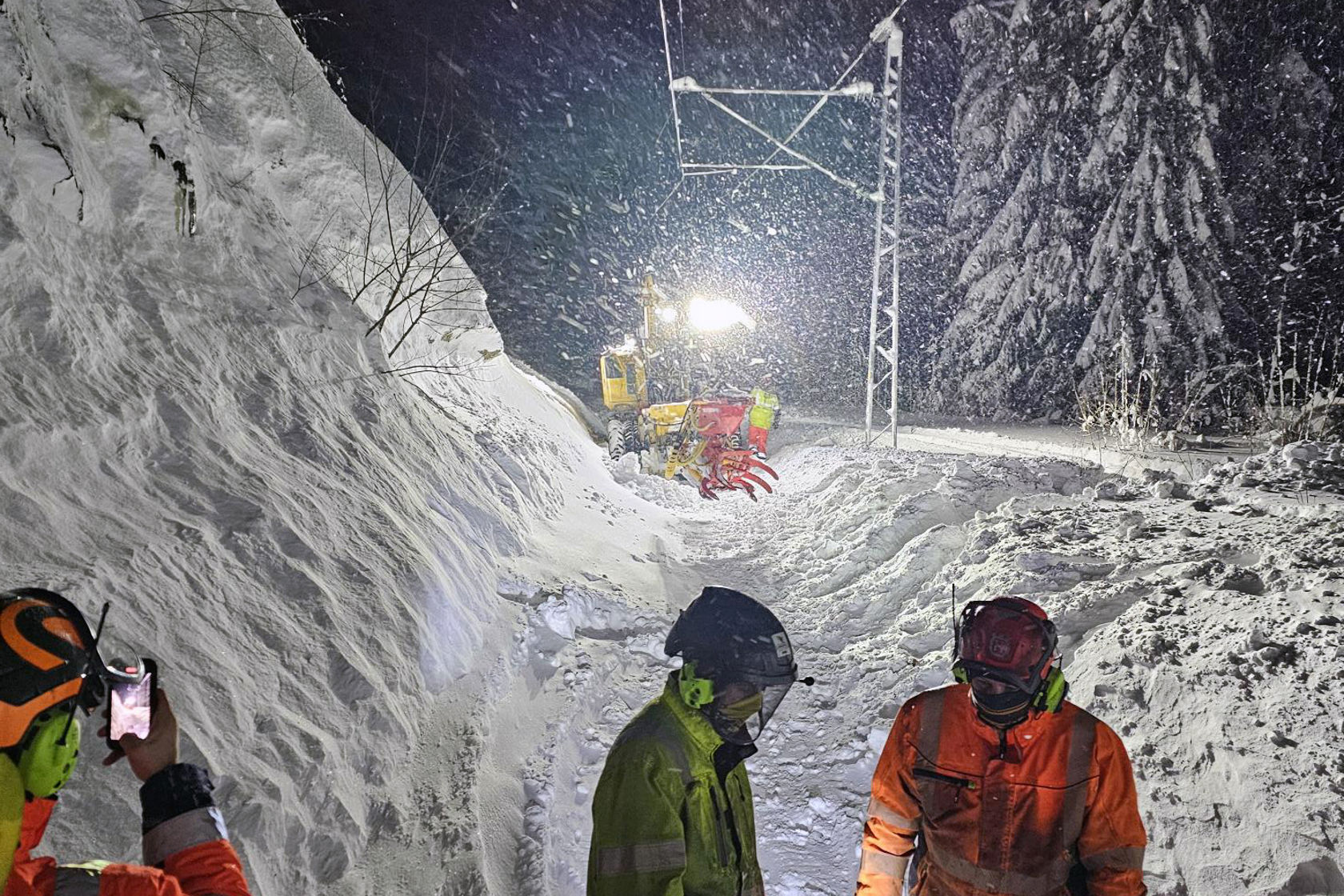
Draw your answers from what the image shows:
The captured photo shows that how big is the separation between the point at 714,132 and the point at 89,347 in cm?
3524

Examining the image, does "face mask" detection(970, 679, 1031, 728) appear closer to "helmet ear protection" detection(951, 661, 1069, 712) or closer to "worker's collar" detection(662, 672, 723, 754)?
"helmet ear protection" detection(951, 661, 1069, 712)

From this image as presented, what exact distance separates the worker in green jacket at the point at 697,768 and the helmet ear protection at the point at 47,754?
1.15 meters

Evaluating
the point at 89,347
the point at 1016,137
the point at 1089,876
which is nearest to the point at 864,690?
the point at 1089,876

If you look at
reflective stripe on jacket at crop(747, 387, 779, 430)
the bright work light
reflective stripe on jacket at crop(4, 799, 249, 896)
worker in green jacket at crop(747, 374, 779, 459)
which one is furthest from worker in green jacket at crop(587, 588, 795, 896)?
the bright work light

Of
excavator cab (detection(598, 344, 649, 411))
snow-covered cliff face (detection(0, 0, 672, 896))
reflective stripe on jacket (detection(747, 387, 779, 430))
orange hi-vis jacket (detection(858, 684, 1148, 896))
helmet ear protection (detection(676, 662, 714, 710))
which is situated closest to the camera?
helmet ear protection (detection(676, 662, 714, 710))

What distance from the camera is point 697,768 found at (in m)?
1.95

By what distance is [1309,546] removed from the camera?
4.31 m

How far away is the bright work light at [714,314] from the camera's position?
45.8ft

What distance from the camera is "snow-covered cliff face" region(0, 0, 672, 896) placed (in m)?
2.59

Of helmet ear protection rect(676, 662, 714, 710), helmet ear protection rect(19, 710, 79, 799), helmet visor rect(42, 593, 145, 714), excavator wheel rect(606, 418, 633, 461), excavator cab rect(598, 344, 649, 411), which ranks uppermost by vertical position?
excavator cab rect(598, 344, 649, 411)

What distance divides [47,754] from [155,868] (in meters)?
0.37

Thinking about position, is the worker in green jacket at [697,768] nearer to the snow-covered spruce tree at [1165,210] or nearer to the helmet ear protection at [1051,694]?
the helmet ear protection at [1051,694]

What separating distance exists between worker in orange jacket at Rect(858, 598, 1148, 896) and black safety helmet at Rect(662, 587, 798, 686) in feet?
2.49

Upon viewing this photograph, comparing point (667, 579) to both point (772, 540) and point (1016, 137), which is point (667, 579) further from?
point (1016, 137)
